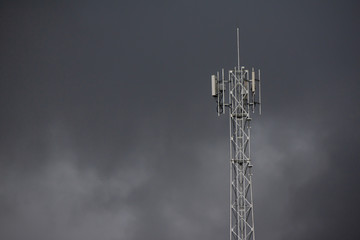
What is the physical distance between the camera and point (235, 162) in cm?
2559

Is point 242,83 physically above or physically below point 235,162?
above

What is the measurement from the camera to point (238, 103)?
26.2 metres

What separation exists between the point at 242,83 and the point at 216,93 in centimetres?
170

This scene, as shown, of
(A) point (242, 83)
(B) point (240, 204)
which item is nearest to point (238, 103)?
(A) point (242, 83)

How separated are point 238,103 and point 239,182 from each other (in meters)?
4.78

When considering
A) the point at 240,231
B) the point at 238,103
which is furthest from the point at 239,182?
the point at 238,103

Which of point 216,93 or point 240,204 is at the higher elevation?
point 216,93

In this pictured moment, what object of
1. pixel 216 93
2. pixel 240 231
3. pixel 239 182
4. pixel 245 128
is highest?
pixel 216 93

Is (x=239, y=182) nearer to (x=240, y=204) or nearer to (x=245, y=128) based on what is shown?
(x=240, y=204)

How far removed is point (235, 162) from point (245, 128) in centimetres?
A: 244

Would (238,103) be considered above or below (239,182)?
above

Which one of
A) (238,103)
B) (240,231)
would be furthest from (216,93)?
(240,231)

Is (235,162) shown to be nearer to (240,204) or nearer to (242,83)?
(240,204)

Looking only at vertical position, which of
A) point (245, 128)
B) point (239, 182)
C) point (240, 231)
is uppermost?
point (245, 128)
